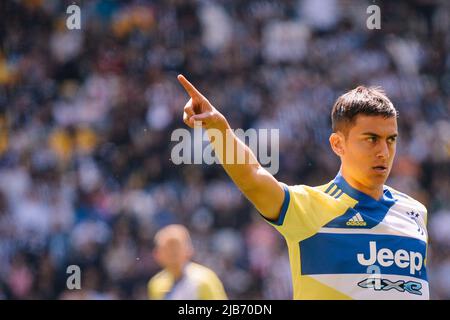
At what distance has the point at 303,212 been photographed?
281 centimetres

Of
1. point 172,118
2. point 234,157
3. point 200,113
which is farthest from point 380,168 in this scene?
point 172,118

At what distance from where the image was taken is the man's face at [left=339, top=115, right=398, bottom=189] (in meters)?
2.91

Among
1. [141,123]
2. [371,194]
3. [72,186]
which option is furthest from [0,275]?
[371,194]

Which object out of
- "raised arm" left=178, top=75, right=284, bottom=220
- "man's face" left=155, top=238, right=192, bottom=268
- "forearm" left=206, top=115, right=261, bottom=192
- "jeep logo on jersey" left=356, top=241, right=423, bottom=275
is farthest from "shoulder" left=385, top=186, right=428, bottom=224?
"man's face" left=155, top=238, right=192, bottom=268

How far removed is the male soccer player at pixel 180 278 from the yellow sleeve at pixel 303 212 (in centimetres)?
276

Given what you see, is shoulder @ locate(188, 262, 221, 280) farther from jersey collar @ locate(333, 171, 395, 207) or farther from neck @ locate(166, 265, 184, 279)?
jersey collar @ locate(333, 171, 395, 207)

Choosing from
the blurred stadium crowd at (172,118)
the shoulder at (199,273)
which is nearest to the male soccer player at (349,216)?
the shoulder at (199,273)

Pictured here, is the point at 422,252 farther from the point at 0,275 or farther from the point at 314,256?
the point at 0,275

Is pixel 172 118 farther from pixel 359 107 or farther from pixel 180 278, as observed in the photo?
pixel 359 107

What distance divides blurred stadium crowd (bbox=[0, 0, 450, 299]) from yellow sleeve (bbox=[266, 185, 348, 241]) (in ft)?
16.2

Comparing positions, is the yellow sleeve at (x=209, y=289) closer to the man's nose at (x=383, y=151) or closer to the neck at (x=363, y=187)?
the neck at (x=363, y=187)

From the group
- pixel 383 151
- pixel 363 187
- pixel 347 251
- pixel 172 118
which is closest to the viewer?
pixel 347 251

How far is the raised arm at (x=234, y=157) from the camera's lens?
8.60 ft

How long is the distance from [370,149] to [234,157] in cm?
52
